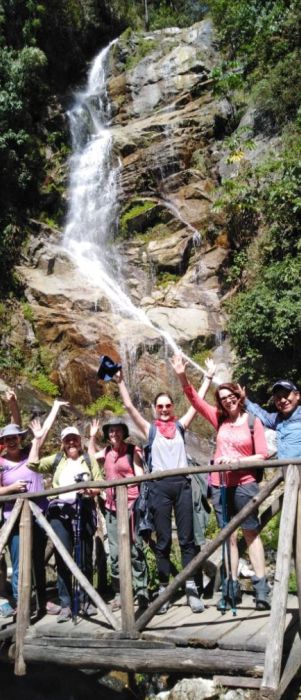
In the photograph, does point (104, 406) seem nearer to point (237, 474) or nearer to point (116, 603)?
point (116, 603)

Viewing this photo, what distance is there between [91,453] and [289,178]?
10.8 meters

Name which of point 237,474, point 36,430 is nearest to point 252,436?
point 237,474

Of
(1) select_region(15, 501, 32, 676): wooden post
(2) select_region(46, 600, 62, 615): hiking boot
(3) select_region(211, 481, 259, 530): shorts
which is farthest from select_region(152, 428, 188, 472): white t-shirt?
(2) select_region(46, 600, 62, 615): hiking boot

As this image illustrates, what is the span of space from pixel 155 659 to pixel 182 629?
30cm

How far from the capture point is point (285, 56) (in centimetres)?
1830

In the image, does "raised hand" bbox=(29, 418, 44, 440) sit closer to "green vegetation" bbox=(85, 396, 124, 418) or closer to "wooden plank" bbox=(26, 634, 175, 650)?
"wooden plank" bbox=(26, 634, 175, 650)

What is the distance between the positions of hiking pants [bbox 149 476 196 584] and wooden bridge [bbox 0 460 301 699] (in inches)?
11.8

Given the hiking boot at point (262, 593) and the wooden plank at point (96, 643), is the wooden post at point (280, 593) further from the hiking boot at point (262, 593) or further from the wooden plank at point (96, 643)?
the wooden plank at point (96, 643)

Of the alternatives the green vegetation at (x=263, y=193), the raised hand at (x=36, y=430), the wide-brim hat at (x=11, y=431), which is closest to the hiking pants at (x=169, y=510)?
the raised hand at (x=36, y=430)

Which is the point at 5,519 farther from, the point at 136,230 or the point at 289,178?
the point at 136,230

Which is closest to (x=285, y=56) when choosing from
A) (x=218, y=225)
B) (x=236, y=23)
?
(x=236, y=23)

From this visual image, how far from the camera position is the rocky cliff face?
1490 centimetres

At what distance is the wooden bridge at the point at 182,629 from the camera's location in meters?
3.87

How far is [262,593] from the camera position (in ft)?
15.2
